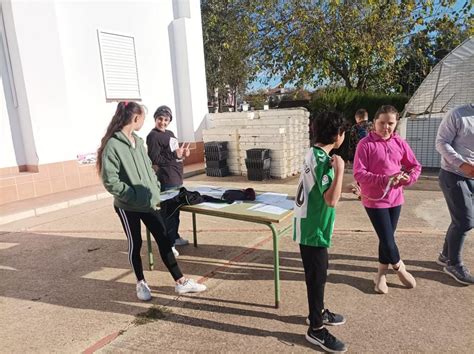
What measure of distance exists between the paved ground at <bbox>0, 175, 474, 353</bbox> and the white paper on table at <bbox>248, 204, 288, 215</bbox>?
81 centimetres

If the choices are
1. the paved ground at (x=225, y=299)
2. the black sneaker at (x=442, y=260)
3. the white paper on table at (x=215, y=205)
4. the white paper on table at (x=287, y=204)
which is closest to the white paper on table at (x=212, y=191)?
the white paper on table at (x=215, y=205)

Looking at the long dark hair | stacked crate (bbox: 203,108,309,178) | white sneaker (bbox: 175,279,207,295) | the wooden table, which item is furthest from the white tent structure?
the long dark hair

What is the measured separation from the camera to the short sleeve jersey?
235 cm

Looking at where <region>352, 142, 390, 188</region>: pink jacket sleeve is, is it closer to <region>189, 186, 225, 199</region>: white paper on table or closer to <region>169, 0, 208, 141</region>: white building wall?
<region>189, 186, 225, 199</region>: white paper on table

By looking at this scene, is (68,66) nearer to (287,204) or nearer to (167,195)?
(167,195)

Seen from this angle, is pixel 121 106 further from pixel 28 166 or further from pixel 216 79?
pixel 216 79

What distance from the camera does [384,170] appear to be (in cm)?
315

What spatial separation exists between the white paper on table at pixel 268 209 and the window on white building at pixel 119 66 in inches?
276

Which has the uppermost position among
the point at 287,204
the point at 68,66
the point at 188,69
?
the point at 188,69

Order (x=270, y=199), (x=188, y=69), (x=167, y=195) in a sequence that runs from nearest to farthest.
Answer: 1. (x=270, y=199)
2. (x=167, y=195)
3. (x=188, y=69)

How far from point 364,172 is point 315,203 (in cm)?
90

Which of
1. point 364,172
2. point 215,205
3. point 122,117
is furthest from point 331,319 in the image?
point 122,117

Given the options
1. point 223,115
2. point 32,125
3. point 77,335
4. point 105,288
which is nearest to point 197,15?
point 223,115

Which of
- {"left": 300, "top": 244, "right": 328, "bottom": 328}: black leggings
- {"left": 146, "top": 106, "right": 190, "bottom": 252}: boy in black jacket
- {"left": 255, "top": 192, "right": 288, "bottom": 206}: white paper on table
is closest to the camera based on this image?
{"left": 300, "top": 244, "right": 328, "bottom": 328}: black leggings
